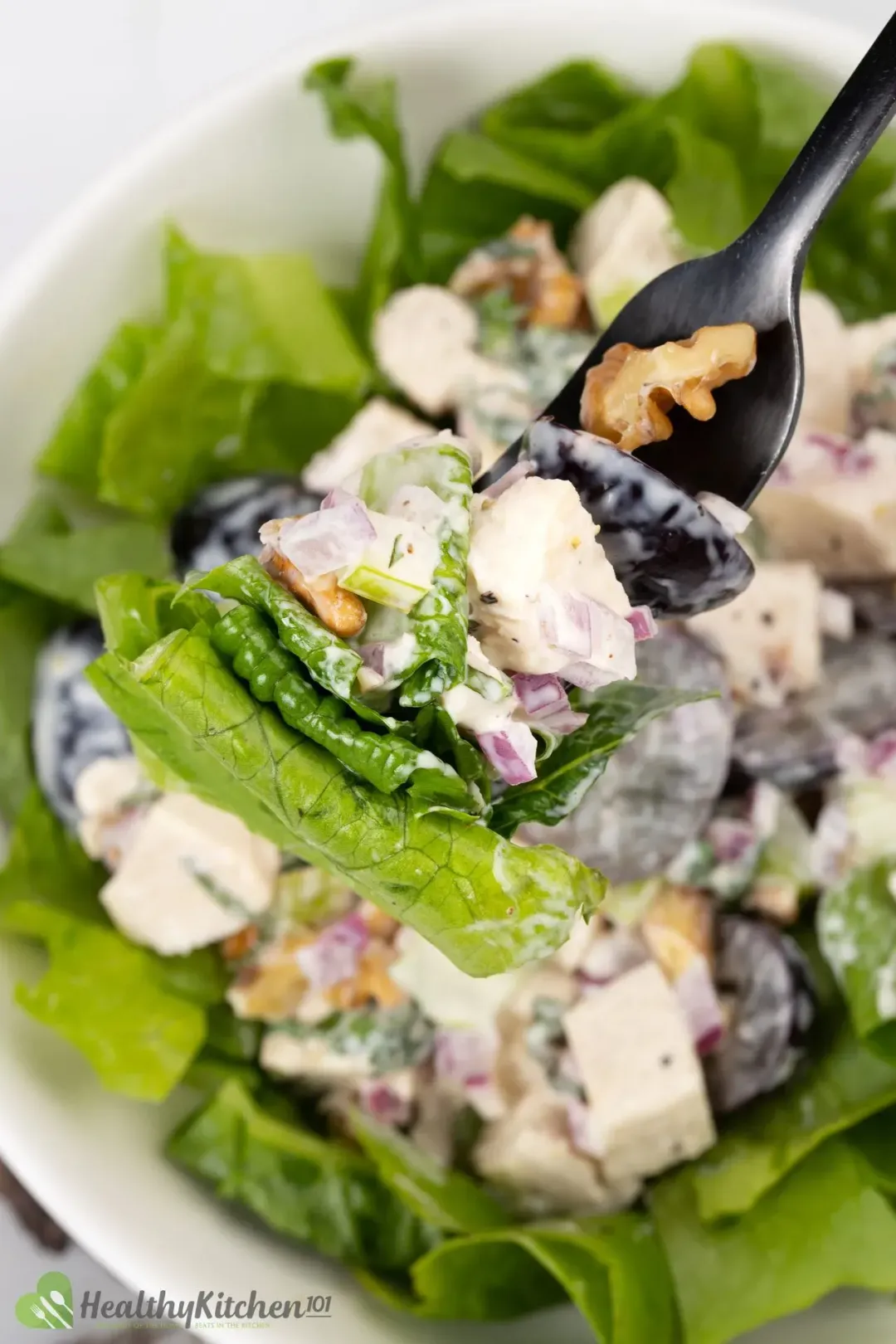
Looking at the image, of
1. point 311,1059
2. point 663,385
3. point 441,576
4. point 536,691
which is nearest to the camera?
point 441,576

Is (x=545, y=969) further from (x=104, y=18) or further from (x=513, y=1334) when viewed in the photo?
(x=104, y=18)

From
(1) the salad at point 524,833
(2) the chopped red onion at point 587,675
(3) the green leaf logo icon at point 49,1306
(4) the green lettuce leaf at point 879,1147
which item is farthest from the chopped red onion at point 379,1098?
(2) the chopped red onion at point 587,675

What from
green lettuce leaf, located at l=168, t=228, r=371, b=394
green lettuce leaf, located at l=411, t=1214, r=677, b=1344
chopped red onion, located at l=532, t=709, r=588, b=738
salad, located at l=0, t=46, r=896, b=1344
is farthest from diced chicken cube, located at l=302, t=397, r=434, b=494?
green lettuce leaf, located at l=411, t=1214, r=677, b=1344

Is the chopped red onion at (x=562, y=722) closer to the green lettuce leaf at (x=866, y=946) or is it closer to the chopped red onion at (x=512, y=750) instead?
the chopped red onion at (x=512, y=750)

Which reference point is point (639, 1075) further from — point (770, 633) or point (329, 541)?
point (329, 541)

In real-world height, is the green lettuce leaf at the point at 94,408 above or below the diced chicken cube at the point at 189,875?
above

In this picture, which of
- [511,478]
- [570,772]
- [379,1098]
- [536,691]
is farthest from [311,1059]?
[511,478]
